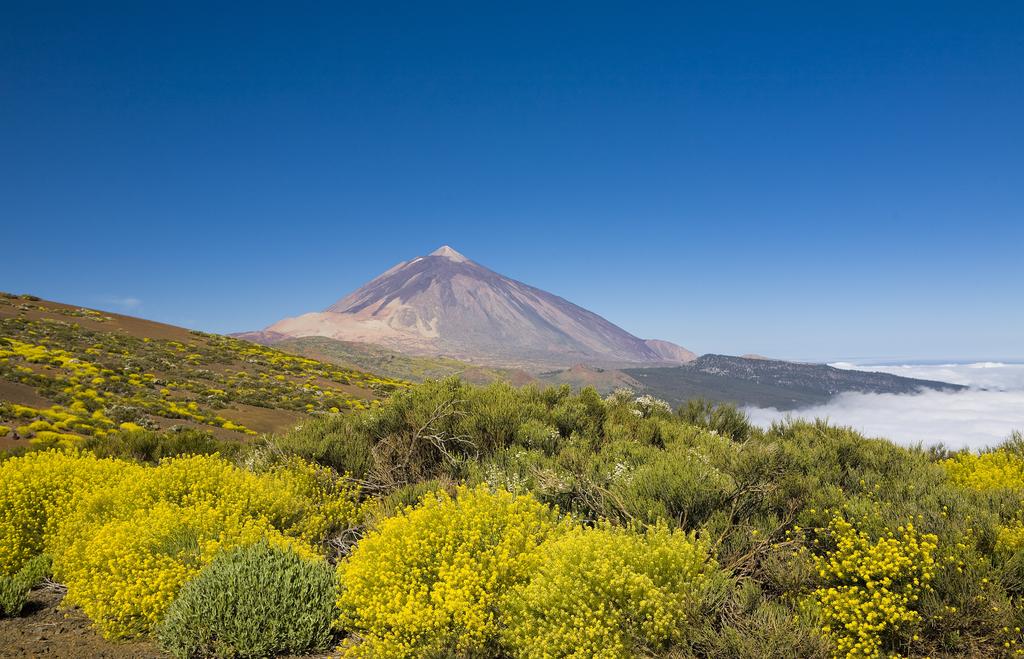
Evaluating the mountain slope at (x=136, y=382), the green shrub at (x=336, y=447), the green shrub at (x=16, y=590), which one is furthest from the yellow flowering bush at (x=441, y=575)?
the mountain slope at (x=136, y=382)

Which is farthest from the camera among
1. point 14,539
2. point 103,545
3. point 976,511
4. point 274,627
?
point 14,539

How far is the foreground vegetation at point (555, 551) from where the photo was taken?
12.7ft

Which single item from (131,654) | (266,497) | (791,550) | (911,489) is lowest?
(131,654)

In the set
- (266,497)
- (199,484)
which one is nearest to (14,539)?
(199,484)

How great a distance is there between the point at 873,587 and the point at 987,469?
583 centimetres

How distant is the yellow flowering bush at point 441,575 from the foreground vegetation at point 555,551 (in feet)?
0.08

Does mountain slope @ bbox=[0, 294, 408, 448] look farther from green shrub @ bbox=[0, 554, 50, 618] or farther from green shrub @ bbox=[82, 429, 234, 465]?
green shrub @ bbox=[0, 554, 50, 618]

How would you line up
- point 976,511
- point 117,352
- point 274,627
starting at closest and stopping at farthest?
point 976,511, point 274,627, point 117,352

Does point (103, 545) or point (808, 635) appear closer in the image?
point (808, 635)

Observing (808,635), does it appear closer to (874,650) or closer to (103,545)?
(874,650)

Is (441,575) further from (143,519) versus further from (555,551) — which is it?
(143,519)

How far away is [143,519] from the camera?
6.69 m

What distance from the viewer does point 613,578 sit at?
3893mm

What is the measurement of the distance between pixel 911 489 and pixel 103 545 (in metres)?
8.94
